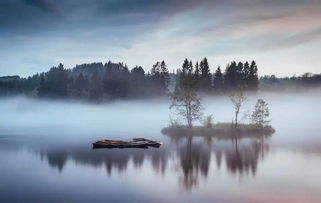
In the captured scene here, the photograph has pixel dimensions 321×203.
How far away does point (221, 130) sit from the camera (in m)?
75.4

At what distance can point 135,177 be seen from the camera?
3269cm

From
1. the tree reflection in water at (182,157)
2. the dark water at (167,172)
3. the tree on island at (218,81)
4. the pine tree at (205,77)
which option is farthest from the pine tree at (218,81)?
the tree reflection in water at (182,157)

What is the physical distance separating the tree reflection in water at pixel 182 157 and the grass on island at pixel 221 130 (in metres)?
13.6

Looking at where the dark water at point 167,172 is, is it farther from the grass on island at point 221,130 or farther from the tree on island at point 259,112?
the tree on island at point 259,112

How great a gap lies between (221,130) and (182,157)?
31.8 metres

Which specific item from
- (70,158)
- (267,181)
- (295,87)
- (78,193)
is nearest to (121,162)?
(70,158)

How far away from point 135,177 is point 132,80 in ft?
360

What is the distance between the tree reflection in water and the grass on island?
13.6m

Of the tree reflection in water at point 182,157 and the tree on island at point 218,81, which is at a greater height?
the tree on island at point 218,81

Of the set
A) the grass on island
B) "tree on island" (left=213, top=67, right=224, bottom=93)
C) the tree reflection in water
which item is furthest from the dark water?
"tree on island" (left=213, top=67, right=224, bottom=93)

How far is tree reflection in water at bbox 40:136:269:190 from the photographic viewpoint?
36312 millimetres

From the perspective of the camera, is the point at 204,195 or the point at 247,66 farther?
the point at 247,66

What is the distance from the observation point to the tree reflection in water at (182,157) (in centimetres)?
3631

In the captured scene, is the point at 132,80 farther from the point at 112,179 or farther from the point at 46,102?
the point at 112,179
